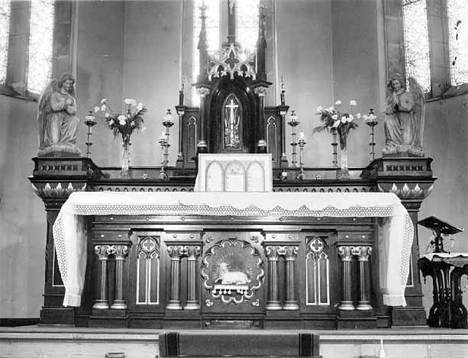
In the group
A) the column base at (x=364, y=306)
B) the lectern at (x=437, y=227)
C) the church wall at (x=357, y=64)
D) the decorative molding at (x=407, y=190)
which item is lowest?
the column base at (x=364, y=306)

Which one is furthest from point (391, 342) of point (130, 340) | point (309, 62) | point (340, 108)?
point (309, 62)

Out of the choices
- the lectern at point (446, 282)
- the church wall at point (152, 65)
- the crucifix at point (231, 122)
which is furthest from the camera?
the church wall at point (152, 65)

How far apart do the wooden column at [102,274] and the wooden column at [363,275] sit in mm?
3210

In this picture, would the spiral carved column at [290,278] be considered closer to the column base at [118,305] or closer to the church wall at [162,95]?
the column base at [118,305]

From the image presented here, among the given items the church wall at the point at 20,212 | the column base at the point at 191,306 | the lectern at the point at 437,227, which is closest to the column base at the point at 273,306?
the column base at the point at 191,306

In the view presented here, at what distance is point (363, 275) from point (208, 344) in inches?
93.8

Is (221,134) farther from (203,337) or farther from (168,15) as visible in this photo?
(168,15)

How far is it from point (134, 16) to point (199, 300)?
8.17 meters

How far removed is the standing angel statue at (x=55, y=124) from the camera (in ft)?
32.8

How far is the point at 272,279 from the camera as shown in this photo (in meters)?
8.98

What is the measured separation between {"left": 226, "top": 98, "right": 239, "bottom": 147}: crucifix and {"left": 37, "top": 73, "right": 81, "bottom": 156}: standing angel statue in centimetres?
239

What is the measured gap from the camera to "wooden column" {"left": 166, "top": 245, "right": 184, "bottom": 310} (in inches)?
351

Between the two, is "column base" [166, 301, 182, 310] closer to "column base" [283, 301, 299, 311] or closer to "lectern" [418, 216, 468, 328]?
"column base" [283, 301, 299, 311]

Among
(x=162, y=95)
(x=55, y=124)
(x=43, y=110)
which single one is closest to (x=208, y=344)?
(x=55, y=124)
